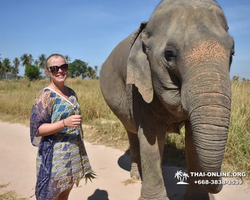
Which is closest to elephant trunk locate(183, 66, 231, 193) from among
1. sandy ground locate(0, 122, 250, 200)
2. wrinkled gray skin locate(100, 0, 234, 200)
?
wrinkled gray skin locate(100, 0, 234, 200)

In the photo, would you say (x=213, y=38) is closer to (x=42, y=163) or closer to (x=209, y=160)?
(x=209, y=160)

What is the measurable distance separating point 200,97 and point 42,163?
153 cm

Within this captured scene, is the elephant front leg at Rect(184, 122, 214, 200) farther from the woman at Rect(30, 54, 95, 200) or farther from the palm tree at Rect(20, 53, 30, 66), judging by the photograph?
the palm tree at Rect(20, 53, 30, 66)

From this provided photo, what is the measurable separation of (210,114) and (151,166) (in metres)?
1.26

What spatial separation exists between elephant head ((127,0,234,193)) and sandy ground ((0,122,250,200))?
183 centimetres

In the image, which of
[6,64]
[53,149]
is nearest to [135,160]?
[53,149]

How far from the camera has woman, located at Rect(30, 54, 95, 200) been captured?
213 cm

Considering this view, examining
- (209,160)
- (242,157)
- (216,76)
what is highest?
(216,76)

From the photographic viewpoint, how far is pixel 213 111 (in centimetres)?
151

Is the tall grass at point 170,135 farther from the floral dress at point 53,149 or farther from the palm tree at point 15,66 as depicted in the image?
the palm tree at point 15,66

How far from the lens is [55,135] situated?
2.23 m

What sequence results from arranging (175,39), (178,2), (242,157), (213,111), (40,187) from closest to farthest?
(213,111) → (175,39) → (178,2) → (40,187) → (242,157)


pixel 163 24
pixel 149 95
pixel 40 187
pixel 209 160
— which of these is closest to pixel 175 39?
pixel 163 24

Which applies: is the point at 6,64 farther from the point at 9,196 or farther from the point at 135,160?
the point at 135,160
